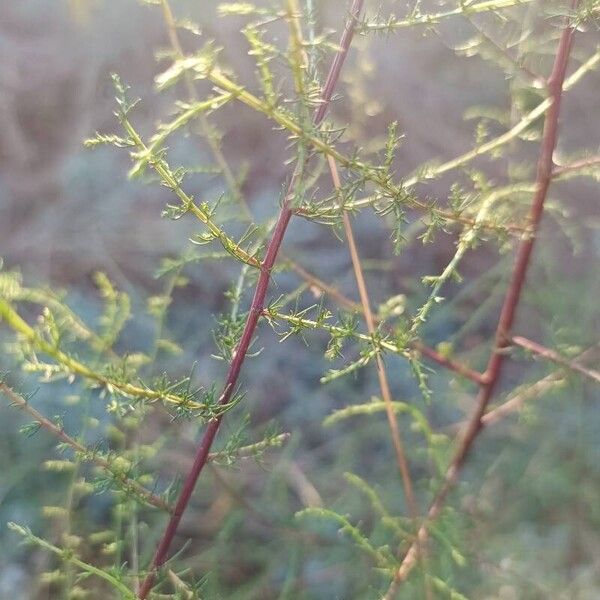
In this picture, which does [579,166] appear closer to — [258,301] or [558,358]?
[558,358]

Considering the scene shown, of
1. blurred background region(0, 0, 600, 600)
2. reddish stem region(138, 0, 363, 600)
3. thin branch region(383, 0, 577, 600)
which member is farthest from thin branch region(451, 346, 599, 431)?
reddish stem region(138, 0, 363, 600)

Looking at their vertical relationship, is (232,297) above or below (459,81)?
below

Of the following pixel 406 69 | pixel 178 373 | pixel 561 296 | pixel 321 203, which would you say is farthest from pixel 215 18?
pixel 321 203

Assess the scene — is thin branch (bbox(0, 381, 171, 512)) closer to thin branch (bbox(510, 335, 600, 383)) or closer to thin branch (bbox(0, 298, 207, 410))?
thin branch (bbox(0, 298, 207, 410))

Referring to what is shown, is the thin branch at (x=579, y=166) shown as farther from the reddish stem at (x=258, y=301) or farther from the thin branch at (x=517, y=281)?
the reddish stem at (x=258, y=301)

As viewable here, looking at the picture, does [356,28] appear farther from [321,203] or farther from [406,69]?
[406,69]
